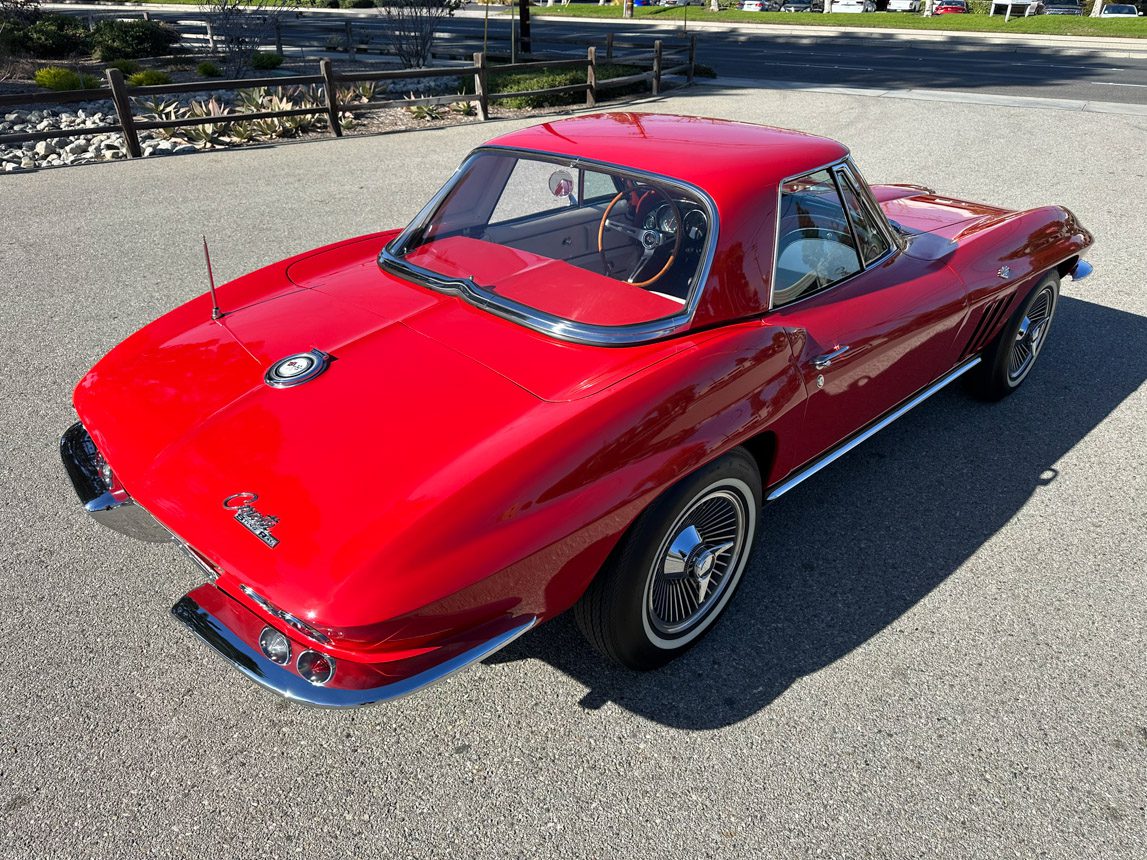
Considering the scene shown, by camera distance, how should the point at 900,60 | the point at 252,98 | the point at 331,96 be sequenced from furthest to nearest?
the point at 900,60
the point at 252,98
the point at 331,96

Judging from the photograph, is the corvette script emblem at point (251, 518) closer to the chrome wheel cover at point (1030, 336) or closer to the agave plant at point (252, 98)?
the chrome wheel cover at point (1030, 336)

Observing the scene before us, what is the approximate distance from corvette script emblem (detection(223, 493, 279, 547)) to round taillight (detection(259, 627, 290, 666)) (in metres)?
0.26

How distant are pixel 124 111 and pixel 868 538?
1017 cm

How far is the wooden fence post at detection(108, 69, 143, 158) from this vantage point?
9453 millimetres

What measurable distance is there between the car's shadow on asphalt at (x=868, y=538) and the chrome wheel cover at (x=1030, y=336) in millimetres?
162

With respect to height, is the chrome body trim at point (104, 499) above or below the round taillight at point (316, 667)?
above

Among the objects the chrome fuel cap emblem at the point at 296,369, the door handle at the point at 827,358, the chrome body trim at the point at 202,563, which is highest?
the chrome fuel cap emblem at the point at 296,369

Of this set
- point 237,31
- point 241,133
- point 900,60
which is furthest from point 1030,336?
point 900,60

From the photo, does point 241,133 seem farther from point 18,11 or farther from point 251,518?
point 18,11

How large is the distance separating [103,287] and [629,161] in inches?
185

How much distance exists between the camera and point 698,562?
263cm

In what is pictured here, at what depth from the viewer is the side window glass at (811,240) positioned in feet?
9.89

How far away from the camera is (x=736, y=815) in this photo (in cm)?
225

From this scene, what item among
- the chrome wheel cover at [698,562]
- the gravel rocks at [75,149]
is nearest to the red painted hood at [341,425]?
the chrome wheel cover at [698,562]
